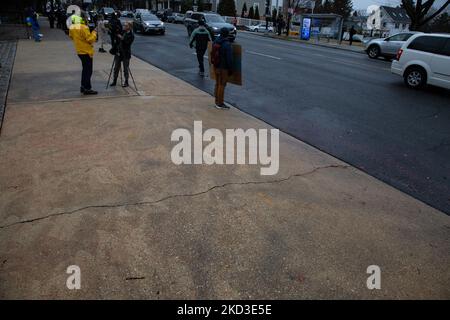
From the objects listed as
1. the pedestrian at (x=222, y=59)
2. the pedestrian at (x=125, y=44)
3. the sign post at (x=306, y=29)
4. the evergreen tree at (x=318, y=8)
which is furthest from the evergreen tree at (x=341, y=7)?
the pedestrian at (x=222, y=59)

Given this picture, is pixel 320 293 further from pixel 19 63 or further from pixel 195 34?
pixel 19 63

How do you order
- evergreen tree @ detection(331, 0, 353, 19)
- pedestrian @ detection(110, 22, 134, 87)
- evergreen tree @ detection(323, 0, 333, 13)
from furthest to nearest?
evergreen tree @ detection(323, 0, 333, 13) < evergreen tree @ detection(331, 0, 353, 19) < pedestrian @ detection(110, 22, 134, 87)

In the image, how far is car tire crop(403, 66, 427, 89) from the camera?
11.3 meters

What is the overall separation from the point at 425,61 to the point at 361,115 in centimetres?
458

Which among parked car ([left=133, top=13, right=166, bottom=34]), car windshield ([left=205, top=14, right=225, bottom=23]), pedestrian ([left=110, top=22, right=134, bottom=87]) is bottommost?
pedestrian ([left=110, top=22, right=134, bottom=87])

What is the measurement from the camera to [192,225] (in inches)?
153

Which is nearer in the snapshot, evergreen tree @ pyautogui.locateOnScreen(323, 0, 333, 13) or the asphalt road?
the asphalt road

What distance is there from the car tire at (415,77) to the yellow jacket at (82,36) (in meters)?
9.86

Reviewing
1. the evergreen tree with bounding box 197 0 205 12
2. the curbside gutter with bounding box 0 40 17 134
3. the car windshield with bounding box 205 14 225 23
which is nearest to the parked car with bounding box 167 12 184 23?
the evergreen tree with bounding box 197 0 205 12

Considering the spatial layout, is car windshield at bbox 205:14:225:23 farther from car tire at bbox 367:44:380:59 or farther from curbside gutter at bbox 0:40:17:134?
curbside gutter at bbox 0:40:17:134

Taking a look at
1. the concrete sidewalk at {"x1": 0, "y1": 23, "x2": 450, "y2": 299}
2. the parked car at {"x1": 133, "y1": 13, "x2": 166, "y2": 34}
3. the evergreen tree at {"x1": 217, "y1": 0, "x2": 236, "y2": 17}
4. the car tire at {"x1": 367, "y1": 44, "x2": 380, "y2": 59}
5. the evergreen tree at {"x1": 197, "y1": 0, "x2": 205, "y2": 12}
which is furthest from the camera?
the evergreen tree at {"x1": 217, "y1": 0, "x2": 236, "y2": 17}

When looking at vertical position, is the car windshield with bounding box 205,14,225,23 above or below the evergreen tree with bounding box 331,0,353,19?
below

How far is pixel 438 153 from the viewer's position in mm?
6371

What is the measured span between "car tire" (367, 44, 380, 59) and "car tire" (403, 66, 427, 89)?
10483 mm
